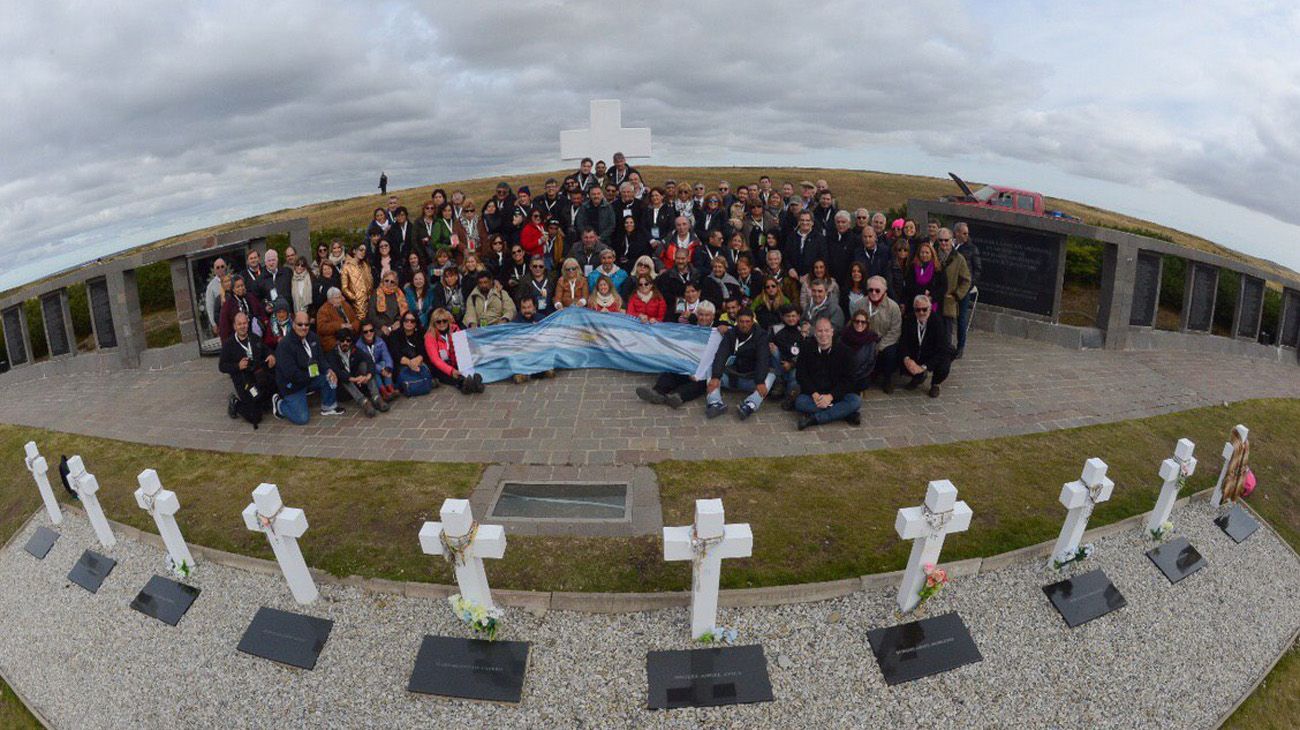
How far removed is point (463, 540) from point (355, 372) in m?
6.28

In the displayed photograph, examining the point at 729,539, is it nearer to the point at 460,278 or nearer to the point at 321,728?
the point at 321,728

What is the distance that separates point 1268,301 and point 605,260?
15.8 metres

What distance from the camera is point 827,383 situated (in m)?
9.04

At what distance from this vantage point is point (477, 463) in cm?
816

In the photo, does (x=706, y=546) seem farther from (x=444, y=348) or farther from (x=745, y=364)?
(x=444, y=348)

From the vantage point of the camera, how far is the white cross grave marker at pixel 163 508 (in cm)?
611

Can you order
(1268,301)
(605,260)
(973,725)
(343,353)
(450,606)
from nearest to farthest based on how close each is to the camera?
(973,725)
(450,606)
(343,353)
(605,260)
(1268,301)

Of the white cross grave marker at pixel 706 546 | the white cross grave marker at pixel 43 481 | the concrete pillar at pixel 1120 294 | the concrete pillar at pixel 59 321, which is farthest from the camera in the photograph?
A: the concrete pillar at pixel 59 321

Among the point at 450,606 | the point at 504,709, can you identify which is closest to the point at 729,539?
the point at 504,709

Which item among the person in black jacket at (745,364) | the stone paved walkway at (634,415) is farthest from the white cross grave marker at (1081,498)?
the person in black jacket at (745,364)

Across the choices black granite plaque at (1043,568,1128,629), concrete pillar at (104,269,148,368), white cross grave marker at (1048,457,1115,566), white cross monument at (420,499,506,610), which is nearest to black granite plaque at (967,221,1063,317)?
white cross grave marker at (1048,457,1115,566)

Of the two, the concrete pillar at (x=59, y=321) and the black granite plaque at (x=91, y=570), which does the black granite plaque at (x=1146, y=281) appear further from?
the concrete pillar at (x=59, y=321)

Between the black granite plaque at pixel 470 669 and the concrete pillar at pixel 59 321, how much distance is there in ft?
51.2

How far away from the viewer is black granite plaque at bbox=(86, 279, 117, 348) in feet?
45.6
